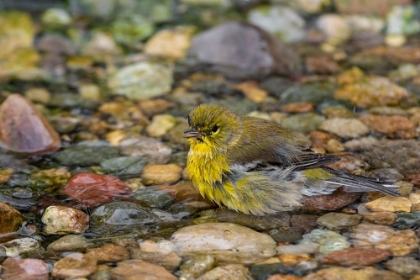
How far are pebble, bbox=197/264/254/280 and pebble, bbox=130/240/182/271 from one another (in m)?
0.27

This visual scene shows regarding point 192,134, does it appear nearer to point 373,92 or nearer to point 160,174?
point 160,174

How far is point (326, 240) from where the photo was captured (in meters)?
4.48

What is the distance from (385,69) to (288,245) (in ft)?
12.5

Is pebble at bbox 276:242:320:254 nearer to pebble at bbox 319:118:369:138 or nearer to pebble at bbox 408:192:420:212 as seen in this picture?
pebble at bbox 408:192:420:212

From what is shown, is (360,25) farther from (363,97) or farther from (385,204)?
(385,204)

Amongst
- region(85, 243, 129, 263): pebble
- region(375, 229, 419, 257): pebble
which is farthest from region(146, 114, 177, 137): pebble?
region(375, 229, 419, 257): pebble

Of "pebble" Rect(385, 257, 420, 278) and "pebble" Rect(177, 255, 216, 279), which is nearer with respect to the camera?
"pebble" Rect(385, 257, 420, 278)

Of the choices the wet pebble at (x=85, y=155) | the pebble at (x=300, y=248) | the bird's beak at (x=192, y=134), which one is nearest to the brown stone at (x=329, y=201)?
the pebble at (x=300, y=248)

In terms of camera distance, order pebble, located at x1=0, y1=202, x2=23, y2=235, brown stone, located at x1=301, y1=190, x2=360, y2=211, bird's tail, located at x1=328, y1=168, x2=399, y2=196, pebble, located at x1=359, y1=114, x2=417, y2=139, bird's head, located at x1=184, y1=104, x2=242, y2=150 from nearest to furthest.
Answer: pebble, located at x1=0, y1=202, x2=23, y2=235 → bird's tail, located at x1=328, y1=168, x2=399, y2=196 → brown stone, located at x1=301, y1=190, x2=360, y2=211 → bird's head, located at x1=184, y1=104, x2=242, y2=150 → pebble, located at x1=359, y1=114, x2=417, y2=139

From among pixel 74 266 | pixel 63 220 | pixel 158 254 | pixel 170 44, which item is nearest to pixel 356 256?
pixel 158 254

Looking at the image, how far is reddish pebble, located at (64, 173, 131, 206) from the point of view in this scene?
5.09 m

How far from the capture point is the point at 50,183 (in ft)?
17.5

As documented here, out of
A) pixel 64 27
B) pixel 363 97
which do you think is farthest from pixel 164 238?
pixel 64 27

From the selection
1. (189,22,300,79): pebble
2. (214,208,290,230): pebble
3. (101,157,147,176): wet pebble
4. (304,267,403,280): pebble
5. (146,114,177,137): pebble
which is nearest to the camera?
(304,267,403,280): pebble
